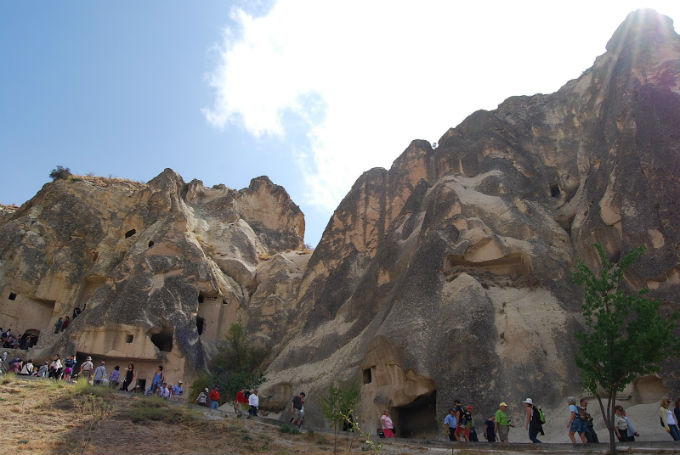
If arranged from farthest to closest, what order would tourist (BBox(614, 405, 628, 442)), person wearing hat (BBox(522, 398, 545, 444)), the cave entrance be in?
the cave entrance, person wearing hat (BBox(522, 398, 545, 444)), tourist (BBox(614, 405, 628, 442))

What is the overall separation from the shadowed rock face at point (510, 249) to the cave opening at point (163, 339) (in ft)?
20.4

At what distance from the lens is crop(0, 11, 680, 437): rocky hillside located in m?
16.8

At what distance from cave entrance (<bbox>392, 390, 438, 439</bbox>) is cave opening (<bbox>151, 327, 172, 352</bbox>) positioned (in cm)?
1376

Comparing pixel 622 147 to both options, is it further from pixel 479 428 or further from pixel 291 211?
pixel 291 211

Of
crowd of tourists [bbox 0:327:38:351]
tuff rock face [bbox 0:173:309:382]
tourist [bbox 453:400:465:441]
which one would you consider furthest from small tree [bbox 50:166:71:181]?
tourist [bbox 453:400:465:441]

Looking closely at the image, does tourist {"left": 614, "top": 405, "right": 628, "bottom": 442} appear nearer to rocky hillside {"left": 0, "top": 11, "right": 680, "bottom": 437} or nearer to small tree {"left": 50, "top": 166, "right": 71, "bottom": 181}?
rocky hillside {"left": 0, "top": 11, "right": 680, "bottom": 437}

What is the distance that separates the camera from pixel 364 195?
3203cm

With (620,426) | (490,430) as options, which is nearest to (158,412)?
(490,430)

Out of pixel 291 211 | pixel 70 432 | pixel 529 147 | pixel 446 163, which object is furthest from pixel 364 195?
pixel 70 432

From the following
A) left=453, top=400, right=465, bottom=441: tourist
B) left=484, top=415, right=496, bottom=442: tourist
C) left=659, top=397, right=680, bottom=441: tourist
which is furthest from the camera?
left=453, top=400, right=465, bottom=441: tourist

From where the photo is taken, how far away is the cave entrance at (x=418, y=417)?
17688mm

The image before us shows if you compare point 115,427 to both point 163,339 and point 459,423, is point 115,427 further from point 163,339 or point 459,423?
point 163,339

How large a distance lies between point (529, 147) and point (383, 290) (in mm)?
9997

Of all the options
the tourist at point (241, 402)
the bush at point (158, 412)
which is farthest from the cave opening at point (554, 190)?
the bush at point (158, 412)
